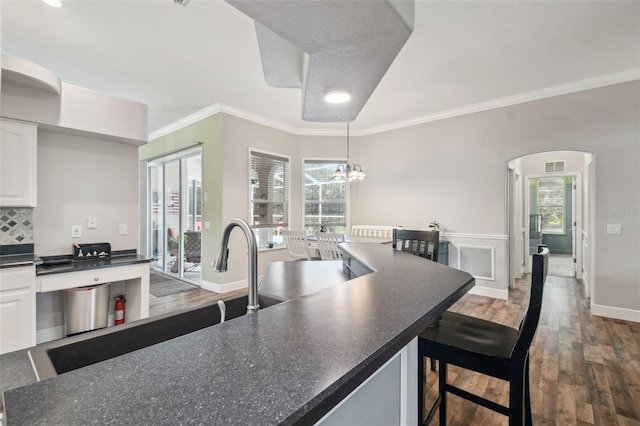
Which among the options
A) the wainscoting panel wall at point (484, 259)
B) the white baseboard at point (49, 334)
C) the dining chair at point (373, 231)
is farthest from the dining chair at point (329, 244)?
the white baseboard at point (49, 334)

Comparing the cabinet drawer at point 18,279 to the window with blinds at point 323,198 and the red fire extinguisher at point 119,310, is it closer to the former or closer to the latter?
the red fire extinguisher at point 119,310

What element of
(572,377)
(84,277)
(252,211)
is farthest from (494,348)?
(252,211)

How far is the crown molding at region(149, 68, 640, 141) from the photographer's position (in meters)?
3.52

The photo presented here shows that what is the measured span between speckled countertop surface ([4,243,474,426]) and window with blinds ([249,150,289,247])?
13.9ft

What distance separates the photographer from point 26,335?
7.45 ft

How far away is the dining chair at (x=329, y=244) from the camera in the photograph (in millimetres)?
3637

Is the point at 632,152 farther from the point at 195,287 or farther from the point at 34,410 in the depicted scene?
the point at 195,287

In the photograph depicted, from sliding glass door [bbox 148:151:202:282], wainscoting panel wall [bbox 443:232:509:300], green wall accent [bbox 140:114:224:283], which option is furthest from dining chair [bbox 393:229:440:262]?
sliding glass door [bbox 148:151:202:282]

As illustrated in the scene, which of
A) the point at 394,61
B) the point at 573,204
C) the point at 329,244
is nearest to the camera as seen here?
the point at 394,61

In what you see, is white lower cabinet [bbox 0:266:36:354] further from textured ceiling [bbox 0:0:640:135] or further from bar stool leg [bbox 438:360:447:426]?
bar stool leg [bbox 438:360:447:426]

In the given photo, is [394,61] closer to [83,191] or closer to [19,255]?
[83,191]

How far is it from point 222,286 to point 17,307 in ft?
7.98

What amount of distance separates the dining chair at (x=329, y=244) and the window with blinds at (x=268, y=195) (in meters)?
1.65

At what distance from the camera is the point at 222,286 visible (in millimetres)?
4469
